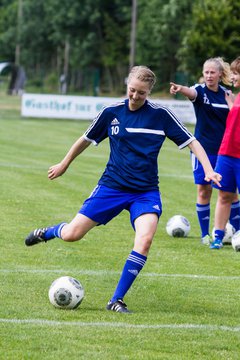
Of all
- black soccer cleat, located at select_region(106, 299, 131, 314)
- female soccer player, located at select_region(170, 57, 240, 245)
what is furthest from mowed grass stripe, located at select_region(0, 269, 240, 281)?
female soccer player, located at select_region(170, 57, 240, 245)

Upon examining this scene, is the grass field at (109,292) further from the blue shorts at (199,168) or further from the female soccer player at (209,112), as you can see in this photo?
the blue shorts at (199,168)

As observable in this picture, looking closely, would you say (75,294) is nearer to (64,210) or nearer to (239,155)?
(239,155)

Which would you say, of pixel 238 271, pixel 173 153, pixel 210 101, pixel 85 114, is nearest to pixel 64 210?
pixel 210 101

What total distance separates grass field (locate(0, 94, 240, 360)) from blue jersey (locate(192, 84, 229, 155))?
4.08 feet

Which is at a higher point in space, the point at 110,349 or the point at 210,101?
the point at 210,101

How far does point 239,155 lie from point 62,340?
16.0 feet

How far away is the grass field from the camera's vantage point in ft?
22.7

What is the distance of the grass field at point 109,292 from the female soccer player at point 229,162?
360mm

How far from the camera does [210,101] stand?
11859 millimetres

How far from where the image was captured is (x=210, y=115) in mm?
11984

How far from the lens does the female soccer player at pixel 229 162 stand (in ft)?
36.9

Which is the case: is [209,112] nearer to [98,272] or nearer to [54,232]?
[98,272]

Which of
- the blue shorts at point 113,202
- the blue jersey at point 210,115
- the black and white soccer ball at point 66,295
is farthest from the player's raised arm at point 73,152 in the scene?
the blue jersey at point 210,115

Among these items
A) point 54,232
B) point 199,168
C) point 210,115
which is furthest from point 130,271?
Answer: point 210,115
